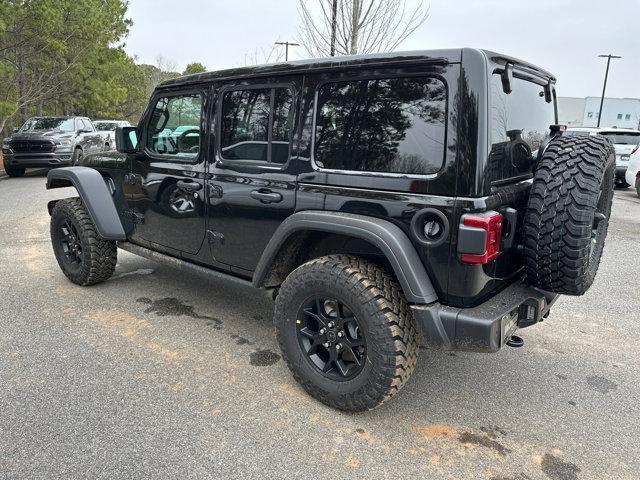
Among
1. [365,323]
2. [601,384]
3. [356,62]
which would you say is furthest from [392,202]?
[601,384]

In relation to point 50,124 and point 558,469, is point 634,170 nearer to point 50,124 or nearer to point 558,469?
point 558,469

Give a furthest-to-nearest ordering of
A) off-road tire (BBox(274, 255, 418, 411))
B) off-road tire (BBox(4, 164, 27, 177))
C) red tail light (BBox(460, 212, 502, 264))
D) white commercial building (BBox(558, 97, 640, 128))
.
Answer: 1. white commercial building (BBox(558, 97, 640, 128))
2. off-road tire (BBox(4, 164, 27, 177))
3. off-road tire (BBox(274, 255, 418, 411))
4. red tail light (BBox(460, 212, 502, 264))

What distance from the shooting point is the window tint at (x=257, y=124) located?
3.02 meters

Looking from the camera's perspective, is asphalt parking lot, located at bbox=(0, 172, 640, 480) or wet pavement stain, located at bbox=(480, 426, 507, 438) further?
wet pavement stain, located at bbox=(480, 426, 507, 438)

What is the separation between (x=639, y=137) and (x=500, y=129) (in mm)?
13480

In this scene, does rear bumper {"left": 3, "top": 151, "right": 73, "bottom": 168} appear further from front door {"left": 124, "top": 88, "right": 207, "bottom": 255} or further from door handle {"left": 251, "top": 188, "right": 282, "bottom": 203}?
door handle {"left": 251, "top": 188, "right": 282, "bottom": 203}

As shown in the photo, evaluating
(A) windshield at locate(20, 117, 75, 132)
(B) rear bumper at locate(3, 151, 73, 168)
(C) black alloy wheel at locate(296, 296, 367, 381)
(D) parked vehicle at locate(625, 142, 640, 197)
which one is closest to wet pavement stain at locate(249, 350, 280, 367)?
(C) black alloy wheel at locate(296, 296, 367, 381)

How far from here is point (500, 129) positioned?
251cm

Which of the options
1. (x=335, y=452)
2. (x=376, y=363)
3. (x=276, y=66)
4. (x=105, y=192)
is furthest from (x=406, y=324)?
(x=105, y=192)

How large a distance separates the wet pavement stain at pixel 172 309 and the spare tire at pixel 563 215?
2463 millimetres

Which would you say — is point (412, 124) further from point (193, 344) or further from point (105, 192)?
point (105, 192)

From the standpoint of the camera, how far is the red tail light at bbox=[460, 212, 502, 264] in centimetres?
226

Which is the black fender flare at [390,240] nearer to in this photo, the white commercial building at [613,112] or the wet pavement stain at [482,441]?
the wet pavement stain at [482,441]

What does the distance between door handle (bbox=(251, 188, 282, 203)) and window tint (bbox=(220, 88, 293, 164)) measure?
201 mm
